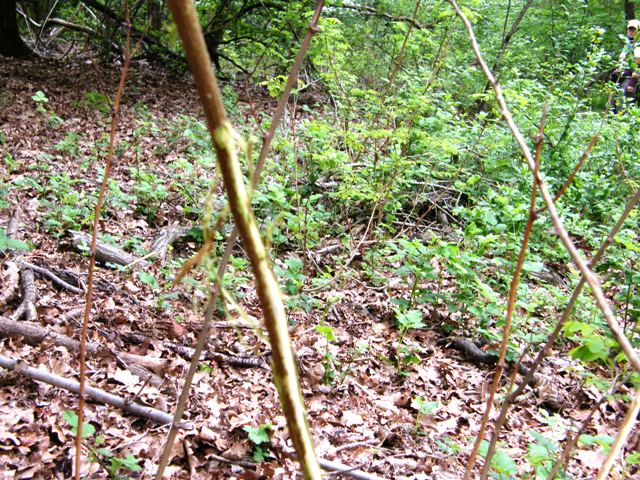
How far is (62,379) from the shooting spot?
7.63 ft

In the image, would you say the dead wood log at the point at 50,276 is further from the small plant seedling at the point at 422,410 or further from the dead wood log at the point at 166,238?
the small plant seedling at the point at 422,410

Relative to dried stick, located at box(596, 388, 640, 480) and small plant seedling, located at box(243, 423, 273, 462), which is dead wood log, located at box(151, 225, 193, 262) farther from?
dried stick, located at box(596, 388, 640, 480)

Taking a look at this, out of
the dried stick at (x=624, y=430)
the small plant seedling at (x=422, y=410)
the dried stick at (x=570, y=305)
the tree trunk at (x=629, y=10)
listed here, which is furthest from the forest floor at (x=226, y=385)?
the tree trunk at (x=629, y=10)

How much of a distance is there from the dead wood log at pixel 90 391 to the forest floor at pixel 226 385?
0.30 ft

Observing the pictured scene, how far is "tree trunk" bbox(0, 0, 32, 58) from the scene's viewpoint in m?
8.70

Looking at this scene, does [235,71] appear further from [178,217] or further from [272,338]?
[272,338]

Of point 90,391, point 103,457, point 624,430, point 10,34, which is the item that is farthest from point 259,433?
point 10,34

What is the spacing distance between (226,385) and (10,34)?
9.28 meters

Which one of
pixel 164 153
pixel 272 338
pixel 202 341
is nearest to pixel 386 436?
pixel 202 341

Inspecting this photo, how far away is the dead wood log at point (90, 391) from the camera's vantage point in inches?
91.4

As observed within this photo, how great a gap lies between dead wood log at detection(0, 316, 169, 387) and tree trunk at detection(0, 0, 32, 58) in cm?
839

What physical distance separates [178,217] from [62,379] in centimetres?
322

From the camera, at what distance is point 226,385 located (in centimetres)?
311

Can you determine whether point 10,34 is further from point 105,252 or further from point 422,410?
point 422,410
